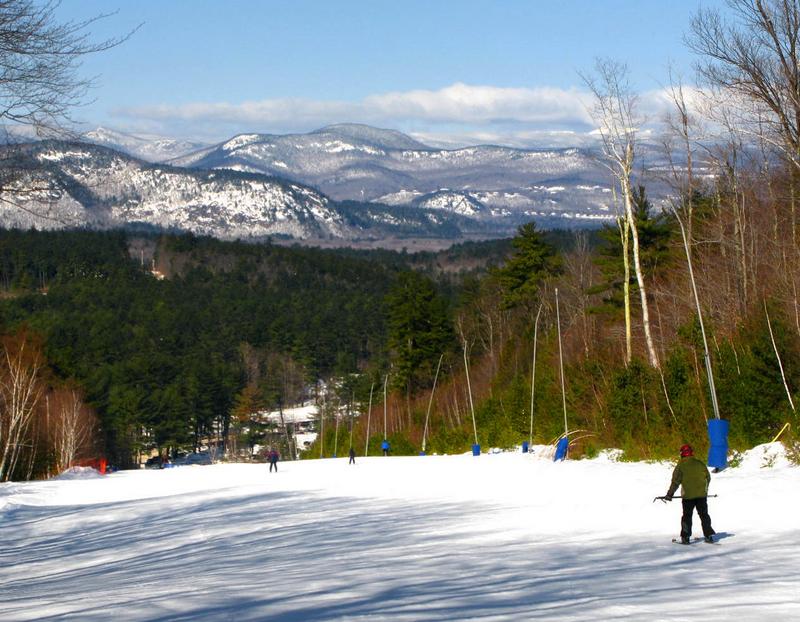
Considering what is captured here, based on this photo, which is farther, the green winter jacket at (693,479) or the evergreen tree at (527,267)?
the evergreen tree at (527,267)

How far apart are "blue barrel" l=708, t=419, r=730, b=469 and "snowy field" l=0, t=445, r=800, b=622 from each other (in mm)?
507

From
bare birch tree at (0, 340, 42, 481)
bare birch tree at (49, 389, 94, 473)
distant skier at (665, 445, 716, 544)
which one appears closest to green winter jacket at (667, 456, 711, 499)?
distant skier at (665, 445, 716, 544)

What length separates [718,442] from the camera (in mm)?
23594

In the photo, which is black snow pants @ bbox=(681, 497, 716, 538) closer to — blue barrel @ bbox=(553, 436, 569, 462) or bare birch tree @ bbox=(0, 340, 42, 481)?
blue barrel @ bbox=(553, 436, 569, 462)

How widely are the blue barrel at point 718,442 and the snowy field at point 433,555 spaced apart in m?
0.51

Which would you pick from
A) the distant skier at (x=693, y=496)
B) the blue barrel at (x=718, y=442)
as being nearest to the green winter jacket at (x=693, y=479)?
the distant skier at (x=693, y=496)

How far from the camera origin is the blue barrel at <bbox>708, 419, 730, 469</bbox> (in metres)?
23.5

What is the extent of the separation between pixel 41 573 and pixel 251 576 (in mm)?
4247

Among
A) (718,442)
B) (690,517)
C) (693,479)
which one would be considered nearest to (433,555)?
(690,517)

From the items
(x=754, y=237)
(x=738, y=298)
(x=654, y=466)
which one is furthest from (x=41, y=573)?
(x=754, y=237)

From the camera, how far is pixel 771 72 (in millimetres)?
26625

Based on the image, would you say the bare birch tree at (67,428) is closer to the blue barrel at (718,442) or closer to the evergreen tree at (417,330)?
the evergreen tree at (417,330)

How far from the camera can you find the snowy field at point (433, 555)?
10.3 metres

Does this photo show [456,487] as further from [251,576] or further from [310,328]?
[310,328]
